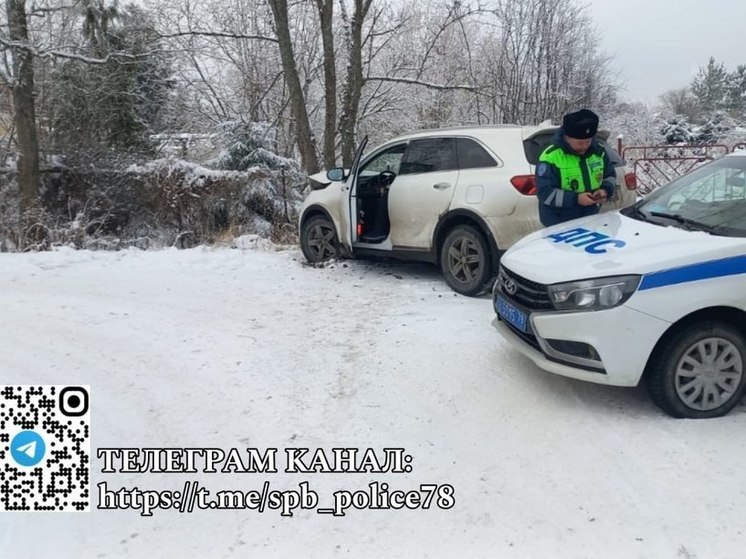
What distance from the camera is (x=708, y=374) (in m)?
3.55

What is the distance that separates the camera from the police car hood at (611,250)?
11.5ft

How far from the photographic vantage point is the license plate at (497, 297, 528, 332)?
395cm

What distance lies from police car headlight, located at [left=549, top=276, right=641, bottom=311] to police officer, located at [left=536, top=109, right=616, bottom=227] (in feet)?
5.45

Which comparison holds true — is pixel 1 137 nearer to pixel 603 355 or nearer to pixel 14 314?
pixel 14 314

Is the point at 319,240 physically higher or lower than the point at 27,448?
higher

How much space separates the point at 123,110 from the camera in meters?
16.6

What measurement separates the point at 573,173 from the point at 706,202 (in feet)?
3.99

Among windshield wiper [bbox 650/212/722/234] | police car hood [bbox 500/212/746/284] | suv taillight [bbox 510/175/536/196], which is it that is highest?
suv taillight [bbox 510/175/536/196]

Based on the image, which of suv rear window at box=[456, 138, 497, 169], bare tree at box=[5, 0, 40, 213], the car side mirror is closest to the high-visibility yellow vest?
suv rear window at box=[456, 138, 497, 169]

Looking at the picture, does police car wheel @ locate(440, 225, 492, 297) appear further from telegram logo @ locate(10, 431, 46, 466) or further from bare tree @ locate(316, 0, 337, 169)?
bare tree @ locate(316, 0, 337, 169)

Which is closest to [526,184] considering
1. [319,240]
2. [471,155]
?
[471,155]

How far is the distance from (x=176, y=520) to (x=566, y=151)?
413cm

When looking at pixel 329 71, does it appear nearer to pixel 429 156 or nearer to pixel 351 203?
pixel 351 203

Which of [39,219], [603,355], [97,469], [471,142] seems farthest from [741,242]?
[39,219]
